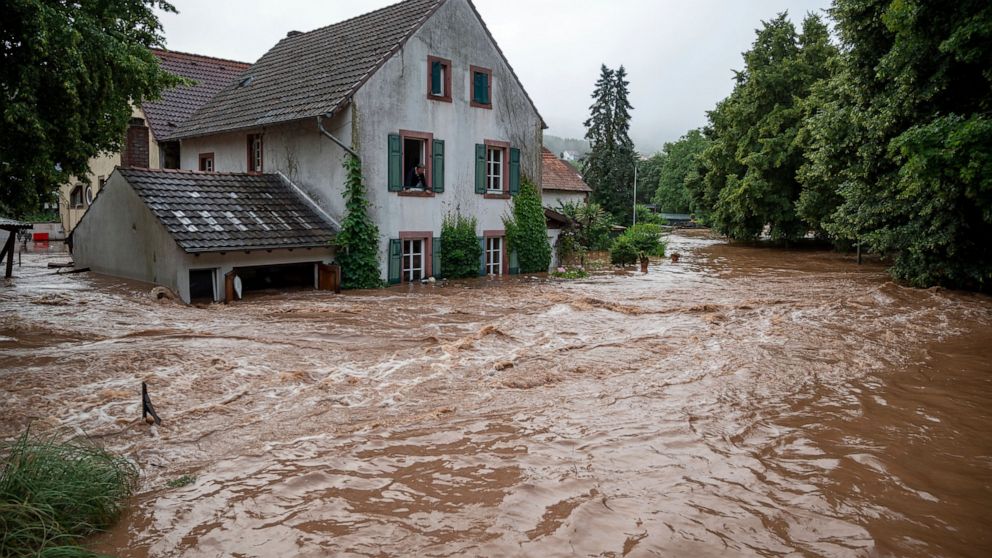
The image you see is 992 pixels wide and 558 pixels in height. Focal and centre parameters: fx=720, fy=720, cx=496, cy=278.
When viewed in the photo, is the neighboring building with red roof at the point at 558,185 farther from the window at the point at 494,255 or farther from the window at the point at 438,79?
the window at the point at 438,79

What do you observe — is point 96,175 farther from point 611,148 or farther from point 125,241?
point 611,148

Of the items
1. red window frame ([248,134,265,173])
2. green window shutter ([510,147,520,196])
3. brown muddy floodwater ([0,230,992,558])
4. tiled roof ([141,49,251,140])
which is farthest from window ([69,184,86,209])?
green window shutter ([510,147,520,196])

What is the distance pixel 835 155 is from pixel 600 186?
36.2 metres

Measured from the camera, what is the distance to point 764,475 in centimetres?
706

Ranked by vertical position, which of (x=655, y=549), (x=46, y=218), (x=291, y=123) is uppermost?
(x=291, y=123)

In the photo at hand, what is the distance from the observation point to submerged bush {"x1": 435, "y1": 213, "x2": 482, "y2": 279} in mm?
22078

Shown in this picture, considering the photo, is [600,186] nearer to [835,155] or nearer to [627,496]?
[835,155]

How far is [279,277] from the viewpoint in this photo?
2073cm

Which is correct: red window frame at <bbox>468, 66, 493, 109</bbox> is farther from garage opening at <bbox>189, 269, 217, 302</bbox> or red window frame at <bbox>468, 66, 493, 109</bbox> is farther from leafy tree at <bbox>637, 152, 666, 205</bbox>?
leafy tree at <bbox>637, 152, 666, 205</bbox>

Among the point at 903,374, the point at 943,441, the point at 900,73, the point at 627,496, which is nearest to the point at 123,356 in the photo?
the point at 627,496

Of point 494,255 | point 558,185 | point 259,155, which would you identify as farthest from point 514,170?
point 558,185

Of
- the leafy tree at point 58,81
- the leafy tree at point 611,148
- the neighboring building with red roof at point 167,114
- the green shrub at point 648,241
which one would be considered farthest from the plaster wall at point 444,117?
the leafy tree at point 611,148

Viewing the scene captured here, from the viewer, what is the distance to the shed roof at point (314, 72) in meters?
20.2

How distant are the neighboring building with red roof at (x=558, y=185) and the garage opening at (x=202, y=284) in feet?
82.7
